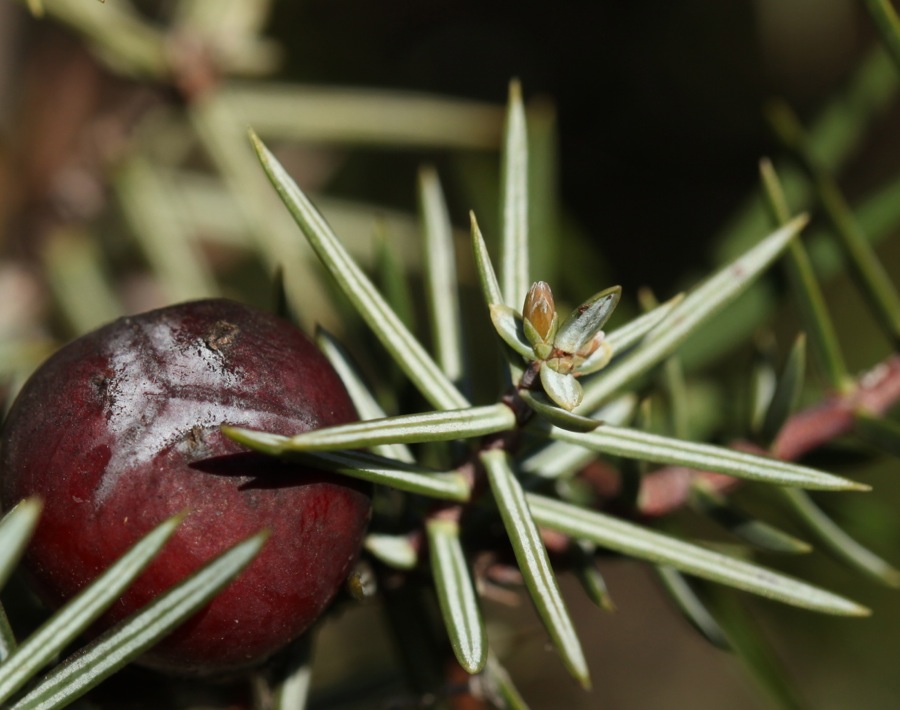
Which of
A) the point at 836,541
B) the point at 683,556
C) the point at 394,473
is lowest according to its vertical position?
the point at 836,541

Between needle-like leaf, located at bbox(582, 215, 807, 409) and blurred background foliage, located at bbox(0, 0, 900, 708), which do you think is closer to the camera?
needle-like leaf, located at bbox(582, 215, 807, 409)

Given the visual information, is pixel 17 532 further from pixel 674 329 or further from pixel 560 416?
pixel 674 329

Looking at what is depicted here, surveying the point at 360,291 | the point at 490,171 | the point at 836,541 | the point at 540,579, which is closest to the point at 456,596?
the point at 540,579

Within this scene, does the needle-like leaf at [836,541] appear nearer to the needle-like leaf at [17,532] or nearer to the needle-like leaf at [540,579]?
the needle-like leaf at [540,579]

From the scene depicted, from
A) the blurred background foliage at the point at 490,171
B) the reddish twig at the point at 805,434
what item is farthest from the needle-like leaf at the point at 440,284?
the reddish twig at the point at 805,434

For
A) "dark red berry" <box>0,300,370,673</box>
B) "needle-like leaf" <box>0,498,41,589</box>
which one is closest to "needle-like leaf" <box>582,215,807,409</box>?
"dark red berry" <box>0,300,370,673</box>

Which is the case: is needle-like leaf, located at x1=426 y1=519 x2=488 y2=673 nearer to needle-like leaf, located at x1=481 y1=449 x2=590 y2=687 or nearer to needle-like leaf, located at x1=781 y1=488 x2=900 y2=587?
needle-like leaf, located at x1=481 y1=449 x2=590 y2=687

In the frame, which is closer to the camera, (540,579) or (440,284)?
(540,579)
